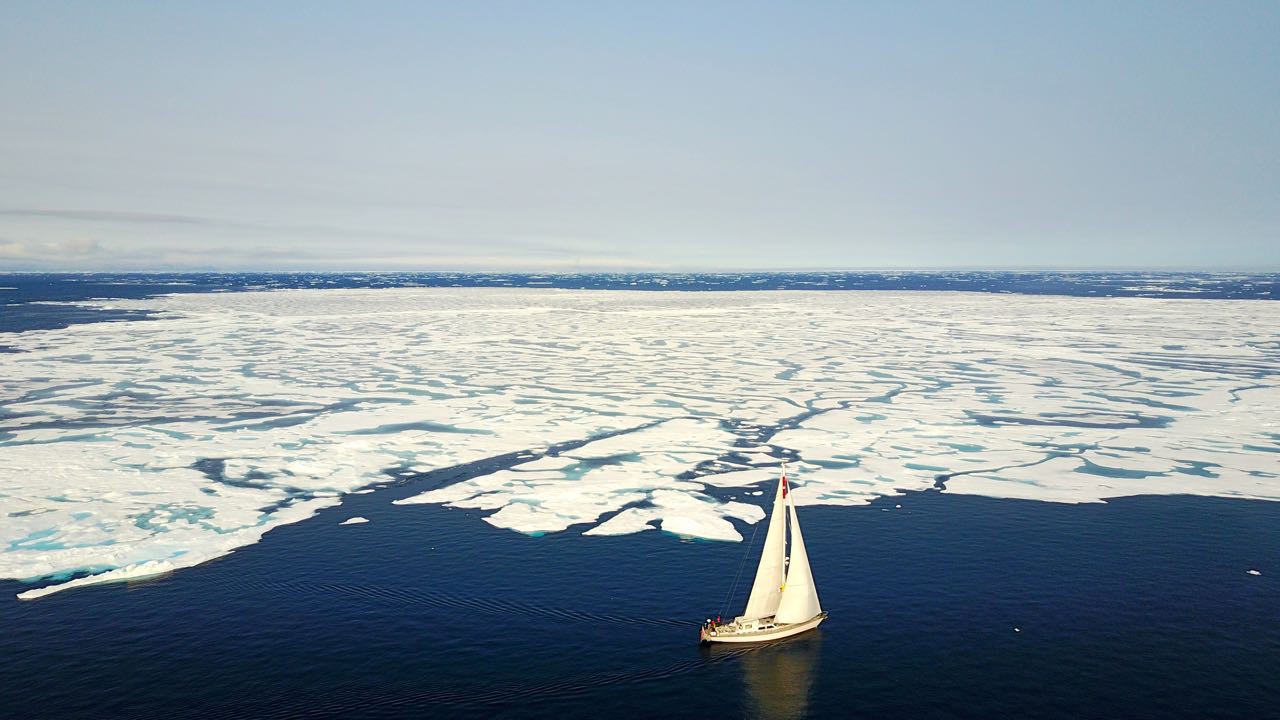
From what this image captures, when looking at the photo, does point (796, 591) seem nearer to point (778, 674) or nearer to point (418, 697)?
point (778, 674)

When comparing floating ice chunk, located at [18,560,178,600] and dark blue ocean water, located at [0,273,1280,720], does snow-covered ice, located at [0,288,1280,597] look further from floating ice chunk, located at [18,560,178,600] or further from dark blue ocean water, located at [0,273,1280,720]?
dark blue ocean water, located at [0,273,1280,720]

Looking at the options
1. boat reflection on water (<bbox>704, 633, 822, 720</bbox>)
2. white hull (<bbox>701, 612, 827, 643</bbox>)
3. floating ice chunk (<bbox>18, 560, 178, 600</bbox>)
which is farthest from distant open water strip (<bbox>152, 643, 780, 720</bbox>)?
floating ice chunk (<bbox>18, 560, 178, 600</bbox>)

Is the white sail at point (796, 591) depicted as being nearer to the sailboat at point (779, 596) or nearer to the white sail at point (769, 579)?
the sailboat at point (779, 596)

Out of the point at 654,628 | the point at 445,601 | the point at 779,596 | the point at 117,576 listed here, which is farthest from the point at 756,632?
the point at 117,576

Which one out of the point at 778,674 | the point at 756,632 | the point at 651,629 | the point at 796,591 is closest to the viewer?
the point at 778,674

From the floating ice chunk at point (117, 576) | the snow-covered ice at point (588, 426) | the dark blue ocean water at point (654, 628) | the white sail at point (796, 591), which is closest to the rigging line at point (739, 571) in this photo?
the dark blue ocean water at point (654, 628)
